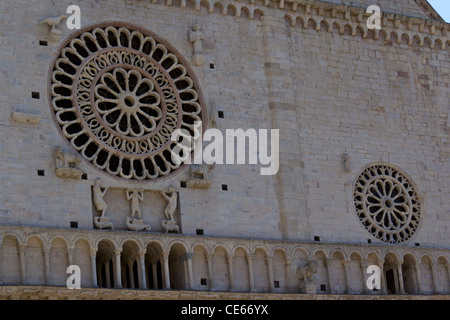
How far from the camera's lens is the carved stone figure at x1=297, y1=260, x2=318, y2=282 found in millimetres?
19594

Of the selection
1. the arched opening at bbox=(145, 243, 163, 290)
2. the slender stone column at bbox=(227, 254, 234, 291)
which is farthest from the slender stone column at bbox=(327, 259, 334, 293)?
the arched opening at bbox=(145, 243, 163, 290)

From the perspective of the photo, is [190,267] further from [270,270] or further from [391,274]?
[391,274]

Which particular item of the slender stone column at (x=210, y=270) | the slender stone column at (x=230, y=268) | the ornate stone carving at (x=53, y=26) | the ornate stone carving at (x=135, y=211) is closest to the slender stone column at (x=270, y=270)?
the slender stone column at (x=230, y=268)

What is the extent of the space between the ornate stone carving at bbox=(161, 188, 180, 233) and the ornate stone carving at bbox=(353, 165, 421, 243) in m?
3.91

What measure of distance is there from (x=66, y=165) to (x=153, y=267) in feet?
7.67

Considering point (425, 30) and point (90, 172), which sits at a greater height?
point (425, 30)

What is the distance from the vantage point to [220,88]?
2078cm

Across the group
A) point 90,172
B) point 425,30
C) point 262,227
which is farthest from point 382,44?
point 90,172

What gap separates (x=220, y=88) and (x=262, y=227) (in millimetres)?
2814

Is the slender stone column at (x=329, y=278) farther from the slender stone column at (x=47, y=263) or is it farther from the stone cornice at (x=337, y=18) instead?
the slender stone column at (x=47, y=263)

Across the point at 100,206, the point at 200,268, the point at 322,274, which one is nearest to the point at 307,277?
the point at 322,274

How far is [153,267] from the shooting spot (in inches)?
748

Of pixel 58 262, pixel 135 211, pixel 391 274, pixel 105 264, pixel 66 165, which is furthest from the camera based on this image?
pixel 391 274

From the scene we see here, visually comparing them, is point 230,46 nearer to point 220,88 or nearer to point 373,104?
point 220,88
